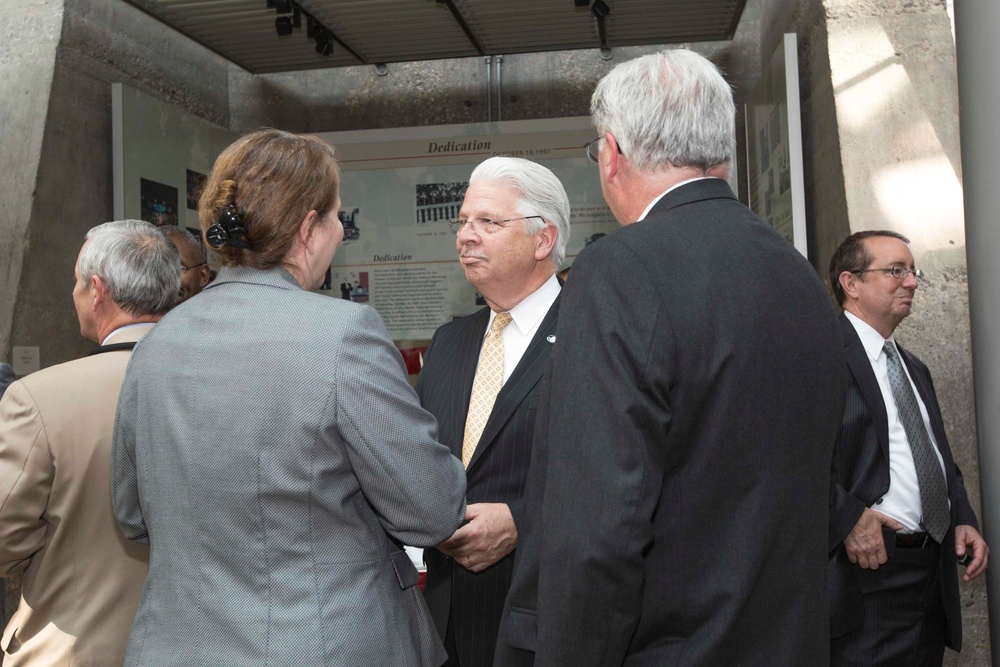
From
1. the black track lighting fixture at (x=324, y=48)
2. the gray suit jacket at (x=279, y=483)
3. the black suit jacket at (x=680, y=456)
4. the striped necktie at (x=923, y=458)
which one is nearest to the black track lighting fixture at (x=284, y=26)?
the black track lighting fixture at (x=324, y=48)

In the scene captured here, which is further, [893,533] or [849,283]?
[849,283]

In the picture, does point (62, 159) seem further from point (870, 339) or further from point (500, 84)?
point (870, 339)

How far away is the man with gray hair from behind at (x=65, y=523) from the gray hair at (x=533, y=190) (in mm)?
1098

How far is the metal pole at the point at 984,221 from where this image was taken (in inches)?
100

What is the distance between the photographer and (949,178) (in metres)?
4.24

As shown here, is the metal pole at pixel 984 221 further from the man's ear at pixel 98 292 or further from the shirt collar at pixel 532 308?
the man's ear at pixel 98 292

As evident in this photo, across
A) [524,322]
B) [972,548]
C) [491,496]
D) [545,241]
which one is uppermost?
[545,241]

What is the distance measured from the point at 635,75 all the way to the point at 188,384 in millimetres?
946

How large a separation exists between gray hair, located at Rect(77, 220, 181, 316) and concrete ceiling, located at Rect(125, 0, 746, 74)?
10.8ft

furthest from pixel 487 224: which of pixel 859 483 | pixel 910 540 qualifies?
pixel 910 540

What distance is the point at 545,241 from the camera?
2.60m

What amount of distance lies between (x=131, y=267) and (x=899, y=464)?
2486 mm

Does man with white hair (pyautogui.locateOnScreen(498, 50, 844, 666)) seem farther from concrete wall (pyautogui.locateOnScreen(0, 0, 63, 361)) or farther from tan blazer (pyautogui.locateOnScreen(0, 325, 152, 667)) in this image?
concrete wall (pyautogui.locateOnScreen(0, 0, 63, 361))

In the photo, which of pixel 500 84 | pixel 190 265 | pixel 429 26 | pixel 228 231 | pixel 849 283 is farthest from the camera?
pixel 500 84
